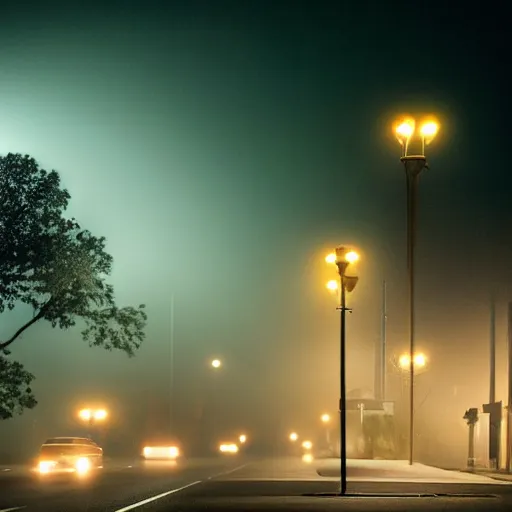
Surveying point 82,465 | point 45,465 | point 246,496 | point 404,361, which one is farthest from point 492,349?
point 246,496

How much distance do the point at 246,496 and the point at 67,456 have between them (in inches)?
773

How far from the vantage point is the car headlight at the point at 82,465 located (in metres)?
48.2

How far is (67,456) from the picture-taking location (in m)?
47.0

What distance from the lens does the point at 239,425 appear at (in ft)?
624

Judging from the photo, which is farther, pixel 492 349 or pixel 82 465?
pixel 492 349

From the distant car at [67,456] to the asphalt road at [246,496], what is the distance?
8.44m

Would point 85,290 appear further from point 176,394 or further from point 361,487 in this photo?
point 176,394

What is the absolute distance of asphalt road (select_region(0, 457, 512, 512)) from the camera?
23.6 m

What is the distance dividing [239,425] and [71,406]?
74.6 metres

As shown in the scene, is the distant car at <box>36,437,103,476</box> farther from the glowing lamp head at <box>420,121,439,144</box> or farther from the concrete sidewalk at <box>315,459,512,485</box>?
the glowing lamp head at <box>420,121,439,144</box>

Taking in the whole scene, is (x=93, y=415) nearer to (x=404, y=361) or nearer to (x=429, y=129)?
(x=404, y=361)

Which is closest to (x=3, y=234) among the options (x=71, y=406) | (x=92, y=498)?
(x=92, y=498)

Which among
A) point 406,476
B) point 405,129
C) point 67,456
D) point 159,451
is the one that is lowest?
point 159,451

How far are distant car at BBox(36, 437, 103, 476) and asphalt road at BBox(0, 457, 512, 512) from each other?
27.7ft
